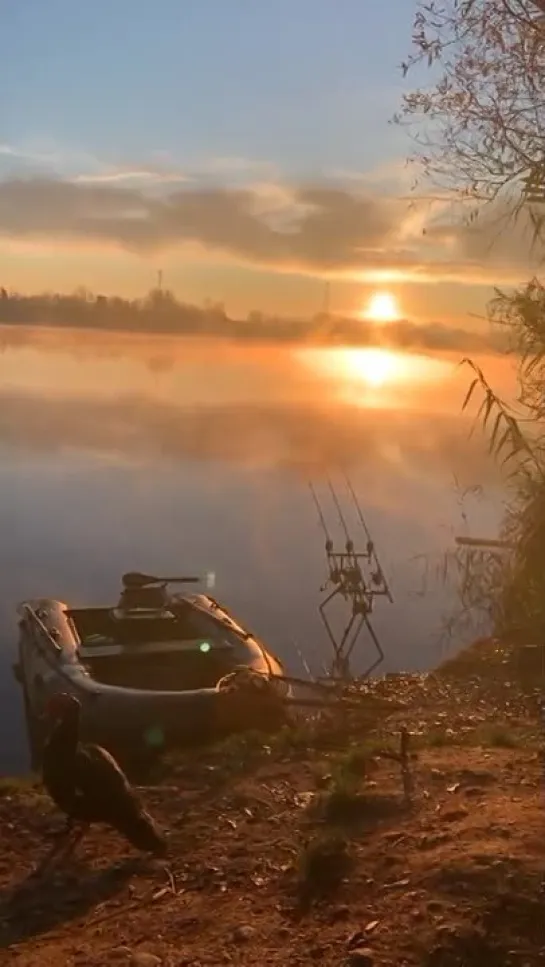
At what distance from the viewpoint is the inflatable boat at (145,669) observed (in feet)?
35.6

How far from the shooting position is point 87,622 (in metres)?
14.8

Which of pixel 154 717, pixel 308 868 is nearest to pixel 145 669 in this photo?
pixel 154 717

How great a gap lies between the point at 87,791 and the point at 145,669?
643cm

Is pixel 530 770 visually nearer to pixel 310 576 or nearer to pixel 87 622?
pixel 87 622

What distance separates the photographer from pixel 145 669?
12461 mm

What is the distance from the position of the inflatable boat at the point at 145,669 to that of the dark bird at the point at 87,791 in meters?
3.10

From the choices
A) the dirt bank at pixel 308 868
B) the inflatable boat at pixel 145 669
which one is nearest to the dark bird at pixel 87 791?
the dirt bank at pixel 308 868

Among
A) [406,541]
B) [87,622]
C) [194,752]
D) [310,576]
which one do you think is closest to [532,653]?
[194,752]

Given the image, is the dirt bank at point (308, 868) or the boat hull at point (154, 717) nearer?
the dirt bank at point (308, 868)

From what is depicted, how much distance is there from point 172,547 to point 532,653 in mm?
17918

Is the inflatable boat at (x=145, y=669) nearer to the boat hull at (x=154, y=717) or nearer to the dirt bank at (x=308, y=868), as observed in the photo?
the boat hull at (x=154, y=717)

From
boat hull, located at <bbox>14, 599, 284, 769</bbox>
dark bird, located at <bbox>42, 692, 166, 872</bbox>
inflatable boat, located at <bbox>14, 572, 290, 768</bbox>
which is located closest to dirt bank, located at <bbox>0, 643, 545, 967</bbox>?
dark bird, located at <bbox>42, 692, 166, 872</bbox>

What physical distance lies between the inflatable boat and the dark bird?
3102 millimetres

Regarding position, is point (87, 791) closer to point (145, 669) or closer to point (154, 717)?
point (154, 717)
